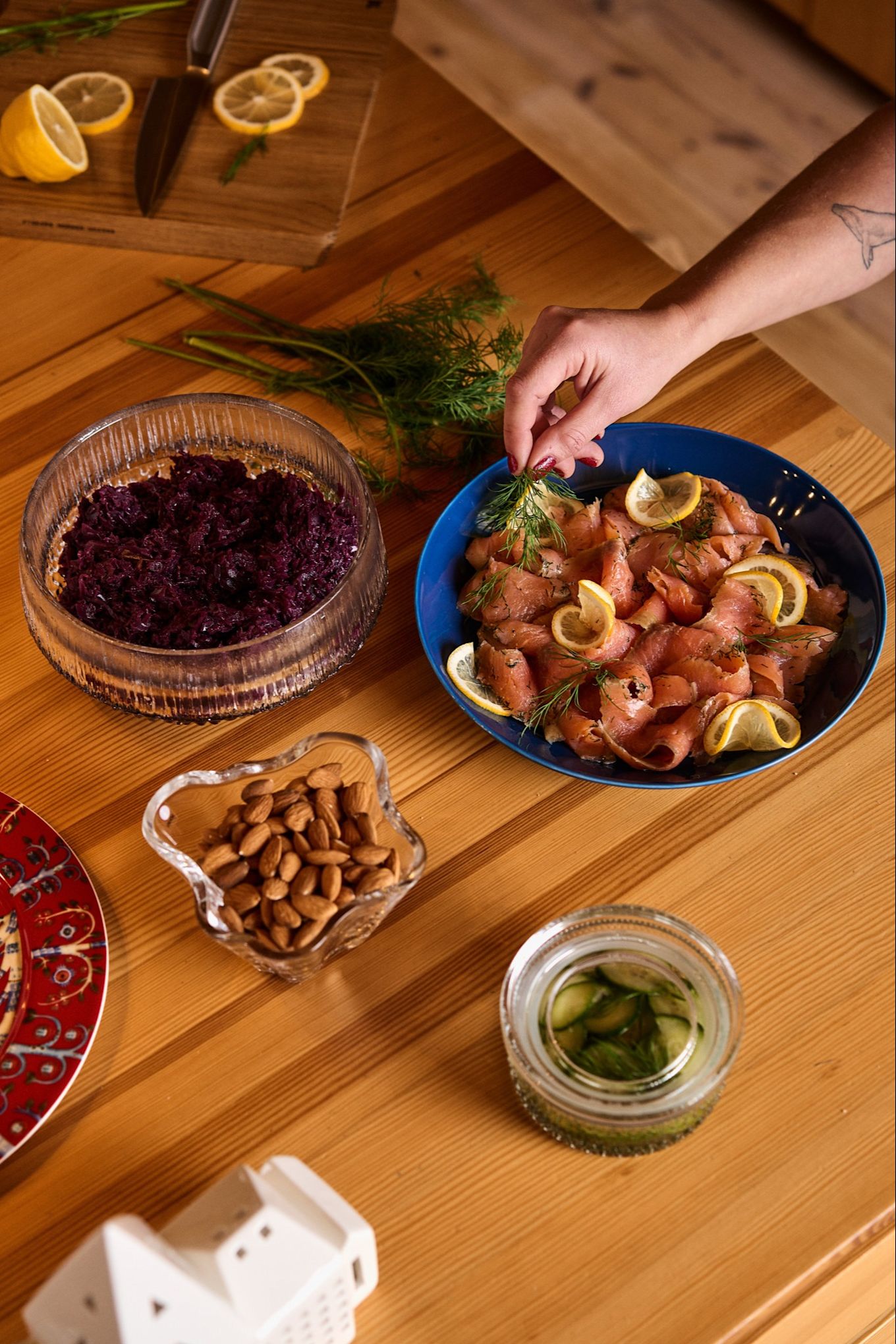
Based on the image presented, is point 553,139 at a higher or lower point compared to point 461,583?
lower

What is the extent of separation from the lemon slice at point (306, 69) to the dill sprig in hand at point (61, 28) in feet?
0.70

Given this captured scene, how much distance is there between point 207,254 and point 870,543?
0.93 metres

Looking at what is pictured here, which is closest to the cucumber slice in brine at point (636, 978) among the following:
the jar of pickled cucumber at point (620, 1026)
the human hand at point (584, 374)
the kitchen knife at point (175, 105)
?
the jar of pickled cucumber at point (620, 1026)

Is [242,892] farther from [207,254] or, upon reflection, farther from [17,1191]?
[207,254]

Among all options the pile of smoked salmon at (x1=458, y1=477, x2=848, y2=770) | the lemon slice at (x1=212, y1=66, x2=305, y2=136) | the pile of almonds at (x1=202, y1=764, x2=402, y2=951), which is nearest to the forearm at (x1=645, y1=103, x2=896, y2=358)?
the pile of smoked salmon at (x1=458, y1=477, x2=848, y2=770)

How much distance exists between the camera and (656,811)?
1208 mm

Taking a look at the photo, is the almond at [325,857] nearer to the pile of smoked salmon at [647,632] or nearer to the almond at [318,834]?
the almond at [318,834]

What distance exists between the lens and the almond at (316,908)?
1004mm

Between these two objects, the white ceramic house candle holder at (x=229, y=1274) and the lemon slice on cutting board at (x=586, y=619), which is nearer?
the white ceramic house candle holder at (x=229, y=1274)

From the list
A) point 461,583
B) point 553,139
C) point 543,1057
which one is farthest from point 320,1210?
point 553,139

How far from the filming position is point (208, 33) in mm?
1766

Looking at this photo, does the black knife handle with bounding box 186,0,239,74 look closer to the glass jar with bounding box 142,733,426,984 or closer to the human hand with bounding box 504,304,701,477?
the human hand with bounding box 504,304,701,477

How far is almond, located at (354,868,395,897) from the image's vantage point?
1022 mm

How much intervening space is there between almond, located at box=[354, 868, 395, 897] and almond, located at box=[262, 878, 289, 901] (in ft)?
0.19
